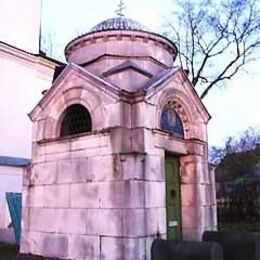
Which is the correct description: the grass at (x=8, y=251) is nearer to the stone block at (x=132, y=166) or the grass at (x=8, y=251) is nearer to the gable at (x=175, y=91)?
the stone block at (x=132, y=166)

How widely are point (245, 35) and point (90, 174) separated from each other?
16499 millimetres

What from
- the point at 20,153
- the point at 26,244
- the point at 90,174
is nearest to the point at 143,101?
the point at 90,174

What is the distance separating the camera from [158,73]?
317 inches

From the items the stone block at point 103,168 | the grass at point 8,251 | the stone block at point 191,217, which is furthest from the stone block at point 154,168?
the grass at point 8,251

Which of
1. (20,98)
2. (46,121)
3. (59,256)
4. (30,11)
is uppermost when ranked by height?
(30,11)

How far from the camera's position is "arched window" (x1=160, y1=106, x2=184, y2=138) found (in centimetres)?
769

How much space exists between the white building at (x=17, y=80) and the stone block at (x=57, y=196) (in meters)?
6.04

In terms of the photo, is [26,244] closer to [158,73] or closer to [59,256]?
[59,256]

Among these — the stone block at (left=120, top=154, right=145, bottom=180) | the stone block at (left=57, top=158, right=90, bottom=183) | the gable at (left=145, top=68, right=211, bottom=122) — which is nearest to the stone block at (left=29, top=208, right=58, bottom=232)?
the stone block at (left=57, top=158, right=90, bottom=183)

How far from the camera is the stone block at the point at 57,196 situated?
292 inches

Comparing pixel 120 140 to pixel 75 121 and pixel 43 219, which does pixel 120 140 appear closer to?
pixel 75 121

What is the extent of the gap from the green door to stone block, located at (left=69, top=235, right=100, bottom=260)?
1535 mm

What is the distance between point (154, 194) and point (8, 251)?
4869 mm

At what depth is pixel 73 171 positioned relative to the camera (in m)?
7.38
